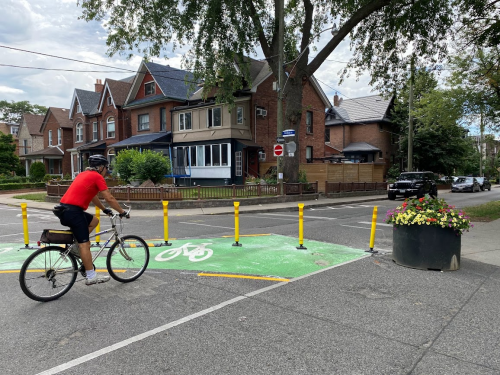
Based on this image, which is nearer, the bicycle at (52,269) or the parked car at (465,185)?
the bicycle at (52,269)

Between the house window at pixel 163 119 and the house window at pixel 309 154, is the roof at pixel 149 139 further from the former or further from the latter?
the house window at pixel 309 154

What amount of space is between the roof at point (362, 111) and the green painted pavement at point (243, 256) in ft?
121

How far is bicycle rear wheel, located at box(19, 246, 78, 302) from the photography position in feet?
15.2

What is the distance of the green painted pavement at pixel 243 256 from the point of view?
21.3 ft

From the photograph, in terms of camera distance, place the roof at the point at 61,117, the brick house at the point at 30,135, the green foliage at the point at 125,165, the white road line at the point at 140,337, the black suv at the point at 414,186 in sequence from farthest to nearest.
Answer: the brick house at the point at 30,135, the roof at the point at 61,117, the black suv at the point at 414,186, the green foliage at the point at 125,165, the white road line at the point at 140,337

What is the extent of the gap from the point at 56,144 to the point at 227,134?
1098 inches

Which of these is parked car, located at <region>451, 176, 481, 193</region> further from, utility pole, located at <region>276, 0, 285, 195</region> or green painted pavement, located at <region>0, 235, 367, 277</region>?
green painted pavement, located at <region>0, 235, 367, 277</region>

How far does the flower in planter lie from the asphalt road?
3.11ft

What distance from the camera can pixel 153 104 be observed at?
32.0 meters

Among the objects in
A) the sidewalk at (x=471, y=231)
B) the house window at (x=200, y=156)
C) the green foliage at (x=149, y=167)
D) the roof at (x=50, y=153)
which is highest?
the roof at (x=50, y=153)

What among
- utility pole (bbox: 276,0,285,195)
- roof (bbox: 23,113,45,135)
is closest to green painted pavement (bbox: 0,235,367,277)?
utility pole (bbox: 276,0,285,195)

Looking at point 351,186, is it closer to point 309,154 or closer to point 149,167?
point 309,154

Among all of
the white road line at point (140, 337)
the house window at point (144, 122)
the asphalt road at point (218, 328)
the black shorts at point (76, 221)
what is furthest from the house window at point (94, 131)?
the white road line at point (140, 337)

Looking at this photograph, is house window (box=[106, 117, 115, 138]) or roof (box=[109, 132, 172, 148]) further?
house window (box=[106, 117, 115, 138])
